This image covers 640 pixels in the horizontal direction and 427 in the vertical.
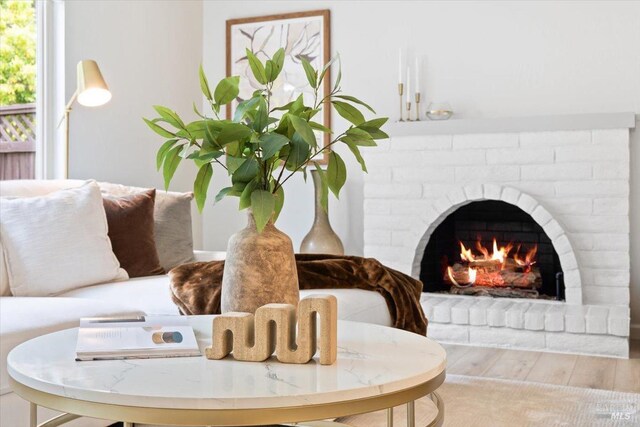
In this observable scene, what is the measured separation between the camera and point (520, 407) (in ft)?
10.2

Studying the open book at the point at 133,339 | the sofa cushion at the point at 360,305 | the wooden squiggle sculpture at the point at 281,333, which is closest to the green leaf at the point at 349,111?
the wooden squiggle sculpture at the point at 281,333

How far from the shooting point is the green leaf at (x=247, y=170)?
5.83 feet

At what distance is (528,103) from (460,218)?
82cm

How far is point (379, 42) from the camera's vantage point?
203 inches

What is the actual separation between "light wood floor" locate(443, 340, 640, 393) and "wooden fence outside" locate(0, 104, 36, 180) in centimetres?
250

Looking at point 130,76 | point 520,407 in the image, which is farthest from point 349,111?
point 130,76

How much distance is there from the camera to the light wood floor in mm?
3580

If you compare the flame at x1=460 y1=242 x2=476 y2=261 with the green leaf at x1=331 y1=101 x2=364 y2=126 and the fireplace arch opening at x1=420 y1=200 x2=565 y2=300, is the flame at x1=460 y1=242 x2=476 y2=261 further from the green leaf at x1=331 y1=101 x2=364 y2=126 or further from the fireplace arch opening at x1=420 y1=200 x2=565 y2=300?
the green leaf at x1=331 y1=101 x2=364 y2=126

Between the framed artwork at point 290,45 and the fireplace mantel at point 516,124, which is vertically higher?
the framed artwork at point 290,45

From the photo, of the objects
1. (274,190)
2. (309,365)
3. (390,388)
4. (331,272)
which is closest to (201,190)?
(274,190)

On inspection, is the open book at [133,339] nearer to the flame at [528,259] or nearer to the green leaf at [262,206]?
the green leaf at [262,206]

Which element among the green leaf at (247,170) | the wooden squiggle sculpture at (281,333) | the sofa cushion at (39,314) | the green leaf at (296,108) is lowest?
the sofa cushion at (39,314)

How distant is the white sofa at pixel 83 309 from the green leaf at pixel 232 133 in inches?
38.1

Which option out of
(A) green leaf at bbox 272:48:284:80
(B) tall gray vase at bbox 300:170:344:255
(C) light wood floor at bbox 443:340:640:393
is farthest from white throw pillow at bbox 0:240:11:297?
(B) tall gray vase at bbox 300:170:344:255
